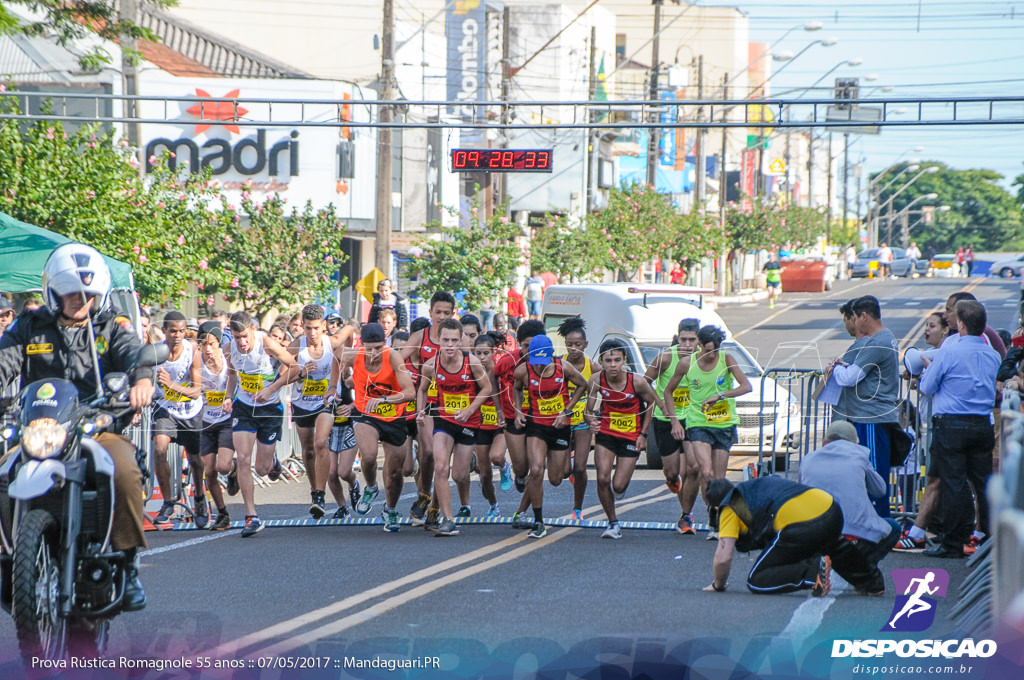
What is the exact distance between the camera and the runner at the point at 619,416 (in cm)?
1163

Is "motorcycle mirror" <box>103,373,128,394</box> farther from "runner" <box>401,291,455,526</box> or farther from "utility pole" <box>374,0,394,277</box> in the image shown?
"utility pole" <box>374,0,394,277</box>

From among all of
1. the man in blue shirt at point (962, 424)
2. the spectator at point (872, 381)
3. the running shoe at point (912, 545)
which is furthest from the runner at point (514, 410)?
the man in blue shirt at point (962, 424)

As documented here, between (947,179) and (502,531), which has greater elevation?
(947,179)

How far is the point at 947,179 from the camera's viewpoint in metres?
137

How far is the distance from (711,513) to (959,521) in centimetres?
196

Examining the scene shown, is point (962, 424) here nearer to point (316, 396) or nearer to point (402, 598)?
point (402, 598)

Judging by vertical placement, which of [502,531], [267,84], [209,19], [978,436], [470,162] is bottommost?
[502,531]

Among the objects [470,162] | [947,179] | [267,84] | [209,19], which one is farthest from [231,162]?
[947,179]

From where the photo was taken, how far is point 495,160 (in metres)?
29.3

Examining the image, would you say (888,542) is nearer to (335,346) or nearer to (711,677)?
(711,677)

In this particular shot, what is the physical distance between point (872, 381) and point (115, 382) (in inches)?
259

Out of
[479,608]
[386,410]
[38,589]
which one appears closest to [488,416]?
[386,410]

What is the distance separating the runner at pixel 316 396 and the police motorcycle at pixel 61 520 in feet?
18.1

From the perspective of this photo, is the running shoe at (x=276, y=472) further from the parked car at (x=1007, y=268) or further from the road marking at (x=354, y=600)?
the parked car at (x=1007, y=268)
